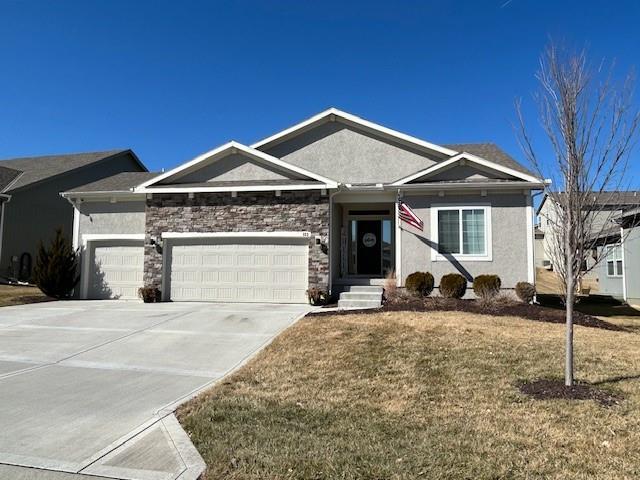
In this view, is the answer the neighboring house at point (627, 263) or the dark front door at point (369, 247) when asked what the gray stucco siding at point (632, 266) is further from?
the dark front door at point (369, 247)

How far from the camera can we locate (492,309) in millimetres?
12445

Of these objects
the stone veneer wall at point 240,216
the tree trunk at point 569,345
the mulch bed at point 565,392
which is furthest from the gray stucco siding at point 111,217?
the tree trunk at point 569,345

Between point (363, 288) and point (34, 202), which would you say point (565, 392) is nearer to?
point (363, 288)

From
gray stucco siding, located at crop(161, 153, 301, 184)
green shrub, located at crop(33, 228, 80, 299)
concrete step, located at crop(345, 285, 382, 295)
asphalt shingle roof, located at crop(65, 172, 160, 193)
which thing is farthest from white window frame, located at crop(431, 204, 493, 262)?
green shrub, located at crop(33, 228, 80, 299)

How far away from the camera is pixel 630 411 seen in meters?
5.26

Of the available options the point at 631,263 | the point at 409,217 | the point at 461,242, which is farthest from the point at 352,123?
the point at 631,263

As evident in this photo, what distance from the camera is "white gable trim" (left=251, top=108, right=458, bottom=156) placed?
54.8ft

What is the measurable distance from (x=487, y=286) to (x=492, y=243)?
55.9 inches

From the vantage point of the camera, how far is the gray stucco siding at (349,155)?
16969mm

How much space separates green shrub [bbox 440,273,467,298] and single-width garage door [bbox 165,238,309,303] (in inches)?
164

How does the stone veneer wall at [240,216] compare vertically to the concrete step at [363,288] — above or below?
above

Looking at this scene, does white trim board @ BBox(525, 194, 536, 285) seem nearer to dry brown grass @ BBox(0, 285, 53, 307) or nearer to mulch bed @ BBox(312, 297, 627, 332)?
mulch bed @ BBox(312, 297, 627, 332)

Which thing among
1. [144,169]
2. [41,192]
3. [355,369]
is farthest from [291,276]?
[144,169]

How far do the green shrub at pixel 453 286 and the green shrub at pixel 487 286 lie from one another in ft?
1.16
